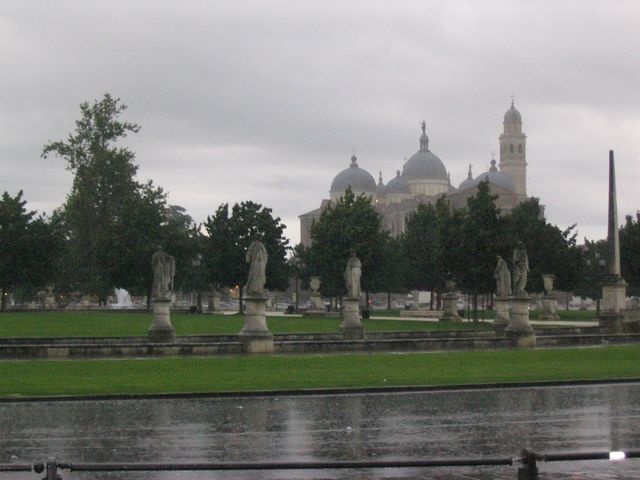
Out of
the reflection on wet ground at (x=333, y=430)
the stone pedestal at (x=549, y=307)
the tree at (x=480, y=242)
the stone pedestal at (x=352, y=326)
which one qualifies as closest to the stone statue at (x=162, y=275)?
the stone pedestal at (x=352, y=326)

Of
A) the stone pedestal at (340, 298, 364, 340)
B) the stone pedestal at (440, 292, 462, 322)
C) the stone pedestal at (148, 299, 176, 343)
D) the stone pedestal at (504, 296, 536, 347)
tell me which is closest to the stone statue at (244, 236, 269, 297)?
the stone pedestal at (148, 299, 176, 343)

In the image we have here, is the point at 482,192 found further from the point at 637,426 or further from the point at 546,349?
the point at 637,426

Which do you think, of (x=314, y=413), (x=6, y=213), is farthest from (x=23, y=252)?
(x=314, y=413)

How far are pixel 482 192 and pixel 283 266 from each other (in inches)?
997

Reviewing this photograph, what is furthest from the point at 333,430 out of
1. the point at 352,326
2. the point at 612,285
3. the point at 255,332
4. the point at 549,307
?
the point at 549,307

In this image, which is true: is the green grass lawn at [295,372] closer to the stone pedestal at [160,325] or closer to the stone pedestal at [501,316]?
the stone pedestal at [160,325]

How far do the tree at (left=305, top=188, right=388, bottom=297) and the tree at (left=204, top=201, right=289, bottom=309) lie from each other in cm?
316

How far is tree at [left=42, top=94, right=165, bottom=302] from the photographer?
3265 inches

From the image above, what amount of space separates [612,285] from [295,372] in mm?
29854

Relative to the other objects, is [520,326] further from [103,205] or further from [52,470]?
[103,205]

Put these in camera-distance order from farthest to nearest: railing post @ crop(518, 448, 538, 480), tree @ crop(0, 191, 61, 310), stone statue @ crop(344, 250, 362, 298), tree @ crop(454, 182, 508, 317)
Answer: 1. tree @ crop(0, 191, 61, 310)
2. tree @ crop(454, 182, 508, 317)
3. stone statue @ crop(344, 250, 362, 298)
4. railing post @ crop(518, 448, 538, 480)

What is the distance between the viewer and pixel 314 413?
60.5 ft

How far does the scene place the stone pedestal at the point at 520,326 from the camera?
39.4 m

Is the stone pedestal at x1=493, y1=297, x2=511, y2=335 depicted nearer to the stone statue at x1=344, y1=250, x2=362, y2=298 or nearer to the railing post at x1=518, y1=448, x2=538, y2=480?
the stone statue at x1=344, y1=250, x2=362, y2=298
